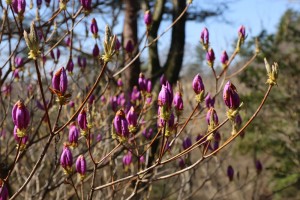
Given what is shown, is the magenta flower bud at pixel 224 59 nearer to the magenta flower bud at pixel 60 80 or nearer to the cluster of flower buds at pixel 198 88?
the cluster of flower buds at pixel 198 88

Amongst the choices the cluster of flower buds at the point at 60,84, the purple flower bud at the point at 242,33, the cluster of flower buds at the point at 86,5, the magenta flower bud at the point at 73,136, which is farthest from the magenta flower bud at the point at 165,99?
the purple flower bud at the point at 242,33

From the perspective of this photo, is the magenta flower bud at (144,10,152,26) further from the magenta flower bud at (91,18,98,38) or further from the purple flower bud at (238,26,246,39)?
the purple flower bud at (238,26,246,39)

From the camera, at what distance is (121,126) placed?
1.40 metres

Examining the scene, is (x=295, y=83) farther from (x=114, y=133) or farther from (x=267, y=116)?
(x=114, y=133)

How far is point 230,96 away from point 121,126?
1.17 feet

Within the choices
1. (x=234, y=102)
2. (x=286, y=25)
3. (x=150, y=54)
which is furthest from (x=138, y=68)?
(x=286, y=25)

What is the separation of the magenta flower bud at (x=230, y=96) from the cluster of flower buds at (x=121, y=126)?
1.06 ft

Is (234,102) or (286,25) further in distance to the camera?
(286,25)

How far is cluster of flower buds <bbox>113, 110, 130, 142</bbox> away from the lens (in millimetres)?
1389

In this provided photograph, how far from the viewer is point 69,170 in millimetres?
1422


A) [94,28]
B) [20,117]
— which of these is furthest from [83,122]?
[94,28]

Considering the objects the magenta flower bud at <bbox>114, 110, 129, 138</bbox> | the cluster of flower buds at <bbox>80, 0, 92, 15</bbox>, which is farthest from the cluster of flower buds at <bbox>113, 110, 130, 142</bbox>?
the cluster of flower buds at <bbox>80, 0, 92, 15</bbox>

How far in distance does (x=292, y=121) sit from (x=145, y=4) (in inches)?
138

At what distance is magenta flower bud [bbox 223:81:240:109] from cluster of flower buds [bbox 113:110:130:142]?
324 millimetres
